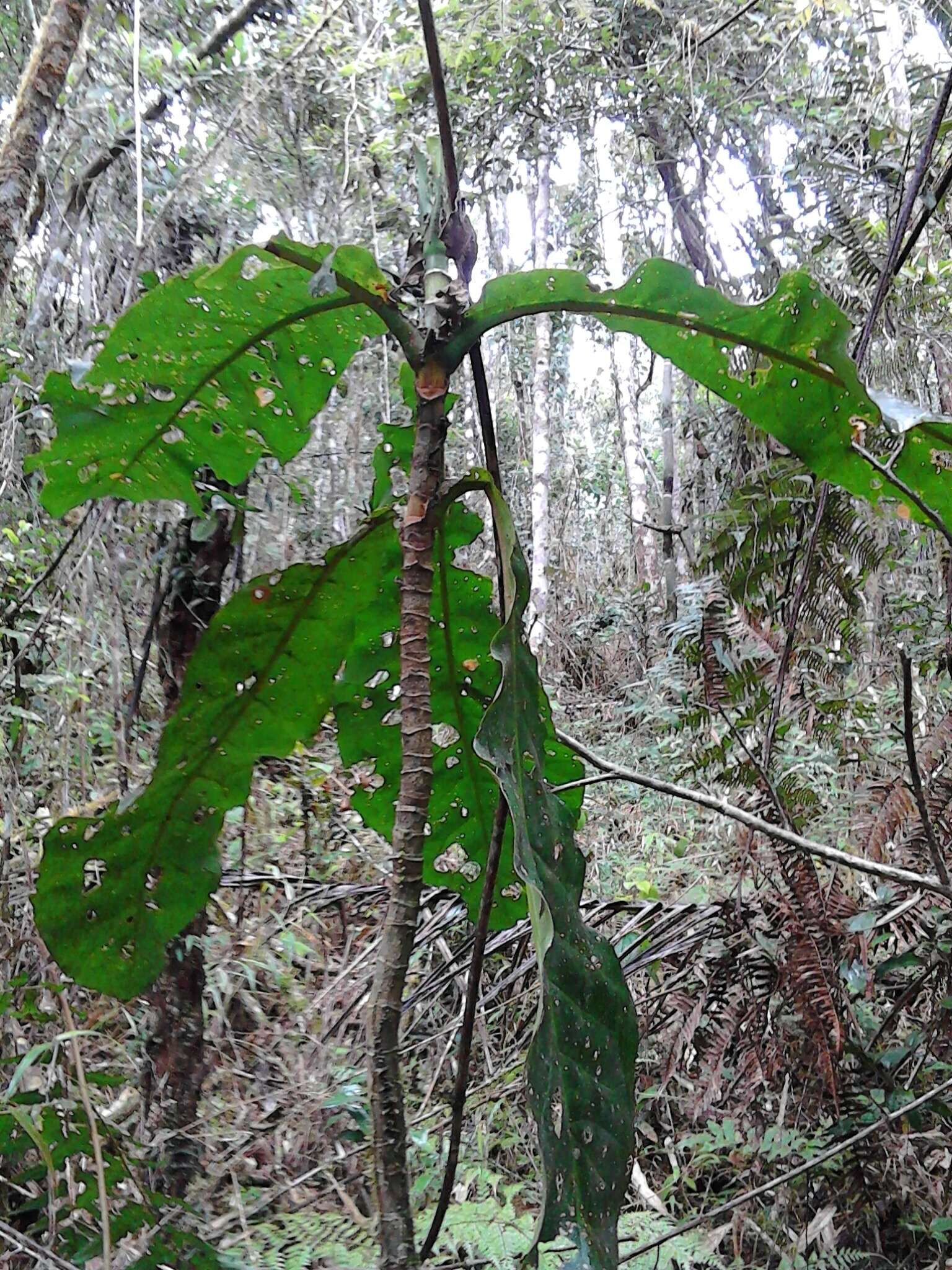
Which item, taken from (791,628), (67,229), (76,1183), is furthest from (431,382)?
(67,229)

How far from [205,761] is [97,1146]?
0.51m

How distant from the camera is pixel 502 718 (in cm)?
84

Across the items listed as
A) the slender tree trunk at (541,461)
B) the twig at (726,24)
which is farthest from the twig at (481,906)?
the slender tree trunk at (541,461)

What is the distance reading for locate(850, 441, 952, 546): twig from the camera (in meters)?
1.13

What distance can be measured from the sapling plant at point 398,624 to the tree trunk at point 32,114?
2.47ft

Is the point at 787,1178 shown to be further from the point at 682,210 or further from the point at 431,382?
the point at 682,210

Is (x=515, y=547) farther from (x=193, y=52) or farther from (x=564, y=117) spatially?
(x=564, y=117)

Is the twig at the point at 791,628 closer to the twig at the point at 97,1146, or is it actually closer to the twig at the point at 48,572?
the twig at the point at 97,1146

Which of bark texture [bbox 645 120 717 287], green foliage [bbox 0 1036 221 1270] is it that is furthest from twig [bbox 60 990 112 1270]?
bark texture [bbox 645 120 717 287]

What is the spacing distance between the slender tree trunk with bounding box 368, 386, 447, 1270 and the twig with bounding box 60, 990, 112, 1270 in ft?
1.47

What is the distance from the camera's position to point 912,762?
1.24 m

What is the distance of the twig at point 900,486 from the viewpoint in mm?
1132

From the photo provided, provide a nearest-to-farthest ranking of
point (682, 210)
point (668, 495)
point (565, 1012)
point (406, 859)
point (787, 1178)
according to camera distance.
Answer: point (565, 1012)
point (406, 859)
point (787, 1178)
point (682, 210)
point (668, 495)

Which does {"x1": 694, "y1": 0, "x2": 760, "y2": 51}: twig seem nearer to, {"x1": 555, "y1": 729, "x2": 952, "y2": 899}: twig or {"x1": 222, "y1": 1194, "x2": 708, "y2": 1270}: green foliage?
{"x1": 555, "y1": 729, "x2": 952, "y2": 899}: twig
